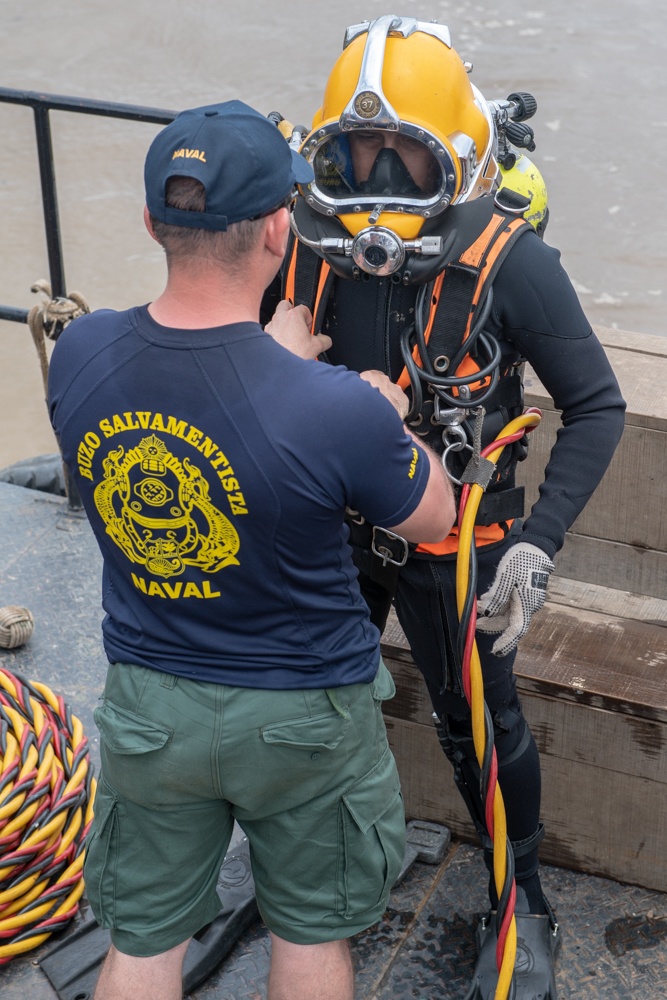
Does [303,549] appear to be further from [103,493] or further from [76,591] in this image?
[76,591]

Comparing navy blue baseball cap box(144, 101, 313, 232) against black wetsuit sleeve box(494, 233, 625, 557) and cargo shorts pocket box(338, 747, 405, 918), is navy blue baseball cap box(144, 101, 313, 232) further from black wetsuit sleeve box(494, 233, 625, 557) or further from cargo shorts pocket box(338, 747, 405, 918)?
cargo shorts pocket box(338, 747, 405, 918)

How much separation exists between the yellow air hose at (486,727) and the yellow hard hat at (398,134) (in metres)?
0.45

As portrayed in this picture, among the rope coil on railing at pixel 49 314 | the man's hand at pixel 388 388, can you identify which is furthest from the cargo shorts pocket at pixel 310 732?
the rope coil on railing at pixel 49 314

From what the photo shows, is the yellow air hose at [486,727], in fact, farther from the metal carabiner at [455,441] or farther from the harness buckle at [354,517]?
the harness buckle at [354,517]

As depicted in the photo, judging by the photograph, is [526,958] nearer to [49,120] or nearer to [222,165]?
[222,165]

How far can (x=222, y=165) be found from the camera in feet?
5.09

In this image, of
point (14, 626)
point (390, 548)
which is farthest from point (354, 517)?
point (14, 626)

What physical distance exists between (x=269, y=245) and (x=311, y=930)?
1076 mm

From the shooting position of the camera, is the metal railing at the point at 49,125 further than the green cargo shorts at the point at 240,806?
Yes

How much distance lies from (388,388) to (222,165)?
0.48 meters

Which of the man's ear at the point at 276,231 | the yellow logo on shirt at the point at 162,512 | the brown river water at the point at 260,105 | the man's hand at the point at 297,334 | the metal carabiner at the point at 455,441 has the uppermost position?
the man's ear at the point at 276,231

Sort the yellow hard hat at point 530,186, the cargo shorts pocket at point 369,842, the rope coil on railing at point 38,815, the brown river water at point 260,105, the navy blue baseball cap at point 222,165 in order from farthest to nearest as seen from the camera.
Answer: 1. the brown river water at point 260,105
2. the yellow hard hat at point 530,186
3. the rope coil on railing at point 38,815
4. the cargo shorts pocket at point 369,842
5. the navy blue baseball cap at point 222,165

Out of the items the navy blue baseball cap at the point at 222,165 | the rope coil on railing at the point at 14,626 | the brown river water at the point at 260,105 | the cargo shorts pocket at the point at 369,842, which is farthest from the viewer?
the brown river water at the point at 260,105

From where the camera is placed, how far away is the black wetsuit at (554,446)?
1965mm
